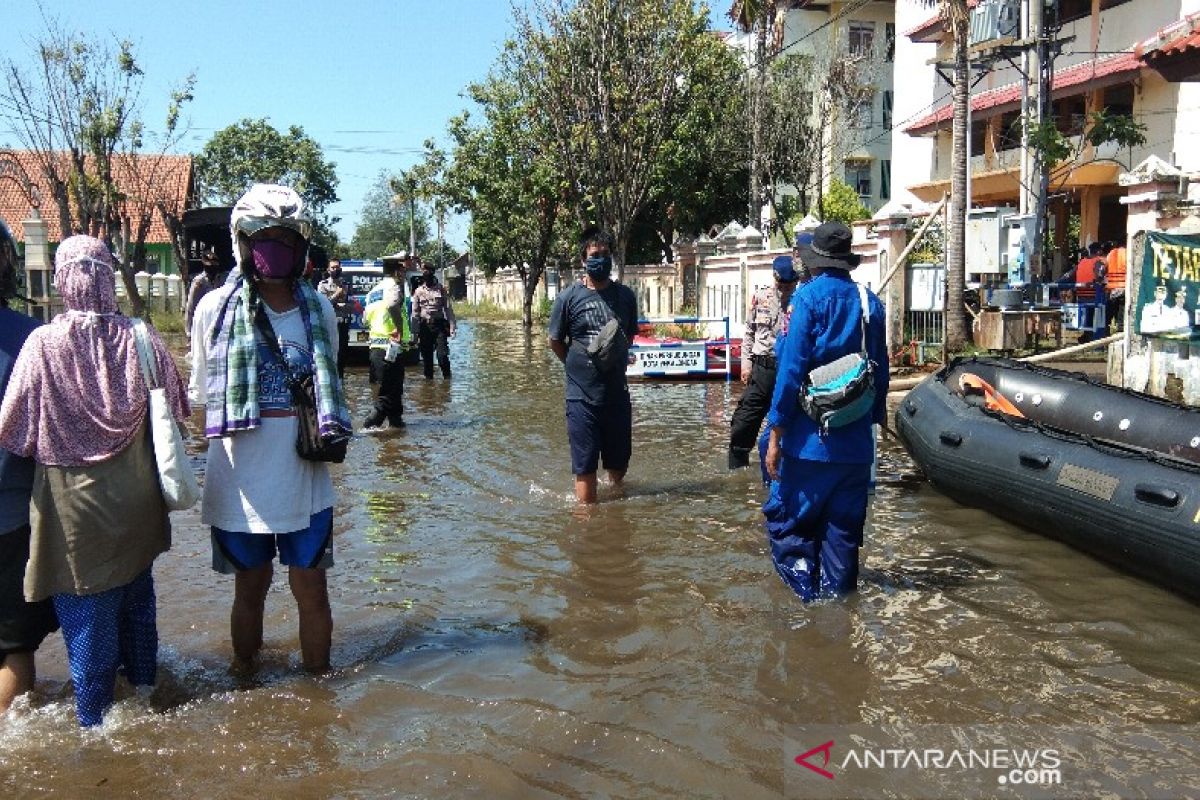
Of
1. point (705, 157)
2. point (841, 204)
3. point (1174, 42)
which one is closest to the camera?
point (1174, 42)

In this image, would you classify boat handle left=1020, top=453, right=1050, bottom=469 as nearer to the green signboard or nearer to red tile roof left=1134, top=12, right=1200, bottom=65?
the green signboard

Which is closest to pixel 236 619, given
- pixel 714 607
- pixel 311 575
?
pixel 311 575

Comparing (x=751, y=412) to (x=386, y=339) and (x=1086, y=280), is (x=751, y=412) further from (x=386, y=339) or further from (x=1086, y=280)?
(x=1086, y=280)

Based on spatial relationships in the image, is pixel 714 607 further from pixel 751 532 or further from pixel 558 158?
pixel 558 158

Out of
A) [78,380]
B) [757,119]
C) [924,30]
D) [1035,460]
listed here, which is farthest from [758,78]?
[78,380]

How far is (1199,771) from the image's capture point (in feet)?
11.2

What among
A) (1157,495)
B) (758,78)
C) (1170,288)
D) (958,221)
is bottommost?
(1157,495)

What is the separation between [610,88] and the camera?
78.3 feet

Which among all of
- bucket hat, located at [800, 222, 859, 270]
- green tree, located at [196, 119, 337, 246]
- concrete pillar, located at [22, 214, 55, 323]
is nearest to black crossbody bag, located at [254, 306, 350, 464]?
bucket hat, located at [800, 222, 859, 270]

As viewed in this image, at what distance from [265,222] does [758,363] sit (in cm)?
456

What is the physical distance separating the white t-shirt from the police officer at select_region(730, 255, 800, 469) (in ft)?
13.4

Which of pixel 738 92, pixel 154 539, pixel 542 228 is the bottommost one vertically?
pixel 154 539

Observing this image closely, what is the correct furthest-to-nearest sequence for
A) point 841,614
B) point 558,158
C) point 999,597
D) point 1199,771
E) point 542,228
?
point 542,228
point 558,158
point 999,597
point 841,614
point 1199,771

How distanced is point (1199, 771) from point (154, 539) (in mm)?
3464
